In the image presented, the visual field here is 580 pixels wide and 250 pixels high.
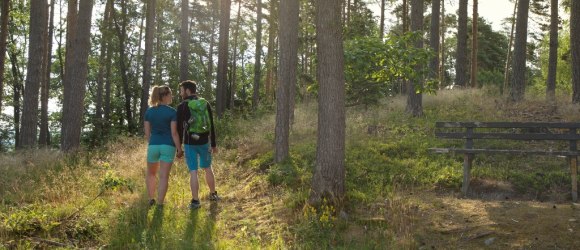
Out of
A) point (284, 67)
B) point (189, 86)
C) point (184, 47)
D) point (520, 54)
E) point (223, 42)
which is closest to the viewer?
point (189, 86)

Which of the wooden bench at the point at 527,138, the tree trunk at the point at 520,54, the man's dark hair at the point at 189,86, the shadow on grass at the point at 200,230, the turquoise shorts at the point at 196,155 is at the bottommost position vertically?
the shadow on grass at the point at 200,230

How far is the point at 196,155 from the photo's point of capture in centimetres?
742

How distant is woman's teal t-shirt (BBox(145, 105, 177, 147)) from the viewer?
720 centimetres

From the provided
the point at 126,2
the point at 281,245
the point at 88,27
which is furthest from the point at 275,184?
the point at 126,2

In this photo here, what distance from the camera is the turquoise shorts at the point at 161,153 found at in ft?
23.6

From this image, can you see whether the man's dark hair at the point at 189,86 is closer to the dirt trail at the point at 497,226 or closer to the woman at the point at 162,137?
the woman at the point at 162,137

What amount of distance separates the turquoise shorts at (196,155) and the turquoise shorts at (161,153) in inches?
10.2

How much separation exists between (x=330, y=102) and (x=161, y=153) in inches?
109

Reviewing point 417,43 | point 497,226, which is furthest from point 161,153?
point 417,43

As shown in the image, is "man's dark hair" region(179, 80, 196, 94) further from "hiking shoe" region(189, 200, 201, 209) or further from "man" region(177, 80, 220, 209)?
"hiking shoe" region(189, 200, 201, 209)

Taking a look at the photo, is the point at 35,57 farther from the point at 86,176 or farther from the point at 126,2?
the point at 126,2

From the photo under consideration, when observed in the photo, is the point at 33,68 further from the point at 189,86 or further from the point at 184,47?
the point at 189,86

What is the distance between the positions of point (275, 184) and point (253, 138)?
474 centimetres

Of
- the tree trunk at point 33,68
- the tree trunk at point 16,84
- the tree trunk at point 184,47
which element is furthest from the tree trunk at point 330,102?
the tree trunk at point 16,84
